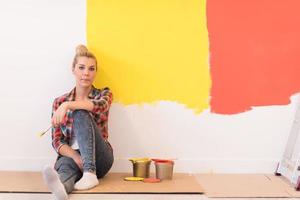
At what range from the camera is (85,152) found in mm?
2229

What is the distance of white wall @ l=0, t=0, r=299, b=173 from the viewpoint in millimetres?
2672

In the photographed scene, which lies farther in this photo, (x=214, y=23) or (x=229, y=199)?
(x=214, y=23)

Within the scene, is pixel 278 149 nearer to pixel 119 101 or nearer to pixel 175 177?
pixel 175 177

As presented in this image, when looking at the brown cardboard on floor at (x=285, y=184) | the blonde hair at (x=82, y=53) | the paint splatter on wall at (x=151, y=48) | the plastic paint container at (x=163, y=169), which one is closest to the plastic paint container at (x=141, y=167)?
the plastic paint container at (x=163, y=169)

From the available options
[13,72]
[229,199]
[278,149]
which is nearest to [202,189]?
[229,199]

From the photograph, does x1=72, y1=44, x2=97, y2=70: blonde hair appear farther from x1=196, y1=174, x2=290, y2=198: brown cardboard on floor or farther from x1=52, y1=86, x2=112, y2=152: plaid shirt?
x1=196, y1=174, x2=290, y2=198: brown cardboard on floor

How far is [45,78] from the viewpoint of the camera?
2.69 meters

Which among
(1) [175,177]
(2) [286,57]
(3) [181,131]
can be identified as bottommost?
(1) [175,177]

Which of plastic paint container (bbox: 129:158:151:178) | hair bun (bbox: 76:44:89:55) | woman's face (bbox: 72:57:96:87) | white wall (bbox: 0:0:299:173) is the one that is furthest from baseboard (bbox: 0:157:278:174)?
hair bun (bbox: 76:44:89:55)

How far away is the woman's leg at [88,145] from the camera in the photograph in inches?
87.2

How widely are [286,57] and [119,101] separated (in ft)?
3.39

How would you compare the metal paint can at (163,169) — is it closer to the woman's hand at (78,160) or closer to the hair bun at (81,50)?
the woman's hand at (78,160)

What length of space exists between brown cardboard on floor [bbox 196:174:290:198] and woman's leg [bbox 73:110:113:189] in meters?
0.56

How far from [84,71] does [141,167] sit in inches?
23.6
